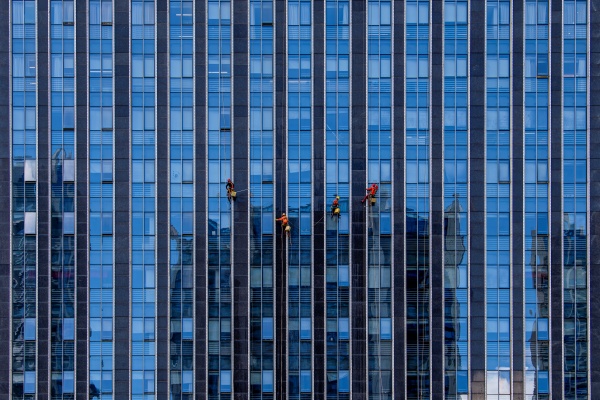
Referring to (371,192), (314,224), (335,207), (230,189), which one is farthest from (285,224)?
(371,192)

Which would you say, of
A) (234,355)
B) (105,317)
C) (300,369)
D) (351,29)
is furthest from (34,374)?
(351,29)

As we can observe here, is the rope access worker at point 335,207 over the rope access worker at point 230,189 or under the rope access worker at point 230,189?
under

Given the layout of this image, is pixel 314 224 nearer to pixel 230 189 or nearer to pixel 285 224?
pixel 285 224

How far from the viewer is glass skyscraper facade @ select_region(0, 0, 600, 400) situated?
46.0 metres

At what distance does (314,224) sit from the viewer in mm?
46156

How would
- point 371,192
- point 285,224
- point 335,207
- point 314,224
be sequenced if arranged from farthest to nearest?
point 314,224 < point 335,207 < point 285,224 < point 371,192

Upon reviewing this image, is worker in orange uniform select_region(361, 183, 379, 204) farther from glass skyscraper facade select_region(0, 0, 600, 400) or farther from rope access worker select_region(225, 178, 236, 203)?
rope access worker select_region(225, 178, 236, 203)

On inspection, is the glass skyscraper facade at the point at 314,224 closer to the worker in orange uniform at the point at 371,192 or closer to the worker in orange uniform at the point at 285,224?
the worker in orange uniform at the point at 285,224

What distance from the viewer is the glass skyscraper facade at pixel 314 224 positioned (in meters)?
46.0

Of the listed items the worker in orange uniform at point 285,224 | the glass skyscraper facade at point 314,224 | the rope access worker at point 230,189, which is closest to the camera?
the worker in orange uniform at point 285,224

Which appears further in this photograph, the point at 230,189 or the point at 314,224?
the point at 314,224

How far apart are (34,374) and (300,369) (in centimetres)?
2326

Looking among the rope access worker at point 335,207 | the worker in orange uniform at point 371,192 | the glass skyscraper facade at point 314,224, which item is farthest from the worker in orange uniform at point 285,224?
the worker in orange uniform at point 371,192

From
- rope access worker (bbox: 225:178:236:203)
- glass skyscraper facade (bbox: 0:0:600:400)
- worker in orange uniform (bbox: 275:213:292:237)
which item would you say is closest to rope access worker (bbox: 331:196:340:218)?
glass skyscraper facade (bbox: 0:0:600:400)
